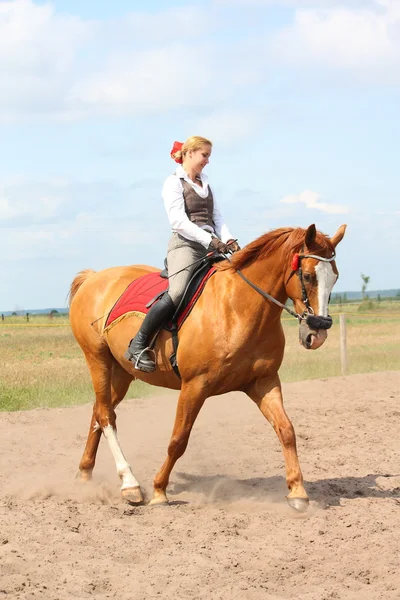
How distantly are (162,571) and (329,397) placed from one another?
295 inches

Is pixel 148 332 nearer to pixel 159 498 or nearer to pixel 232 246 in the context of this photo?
pixel 232 246

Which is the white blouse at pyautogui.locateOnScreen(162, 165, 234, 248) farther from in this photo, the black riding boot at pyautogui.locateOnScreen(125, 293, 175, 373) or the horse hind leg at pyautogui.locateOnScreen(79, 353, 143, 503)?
the horse hind leg at pyautogui.locateOnScreen(79, 353, 143, 503)

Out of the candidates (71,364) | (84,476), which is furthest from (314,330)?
(71,364)

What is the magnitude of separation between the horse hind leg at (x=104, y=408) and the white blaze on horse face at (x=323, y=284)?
2.43m

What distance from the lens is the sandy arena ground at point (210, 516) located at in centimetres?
472

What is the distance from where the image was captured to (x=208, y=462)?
8477 millimetres

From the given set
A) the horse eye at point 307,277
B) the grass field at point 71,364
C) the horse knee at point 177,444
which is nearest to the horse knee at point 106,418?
the horse knee at point 177,444

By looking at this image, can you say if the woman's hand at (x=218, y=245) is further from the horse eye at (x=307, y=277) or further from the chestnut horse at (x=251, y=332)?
the horse eye at (x=307, y=277)

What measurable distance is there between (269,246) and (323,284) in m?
0.71

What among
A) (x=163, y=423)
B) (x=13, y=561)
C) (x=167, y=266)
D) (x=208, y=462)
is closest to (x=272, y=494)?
(x=208, y=462)

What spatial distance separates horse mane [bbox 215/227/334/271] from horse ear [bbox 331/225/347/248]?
0.04m

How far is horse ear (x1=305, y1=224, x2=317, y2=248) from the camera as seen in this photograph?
5.72 metres

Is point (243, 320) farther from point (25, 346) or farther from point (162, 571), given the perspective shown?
point (25, 346)

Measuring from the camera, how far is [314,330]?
570cm
